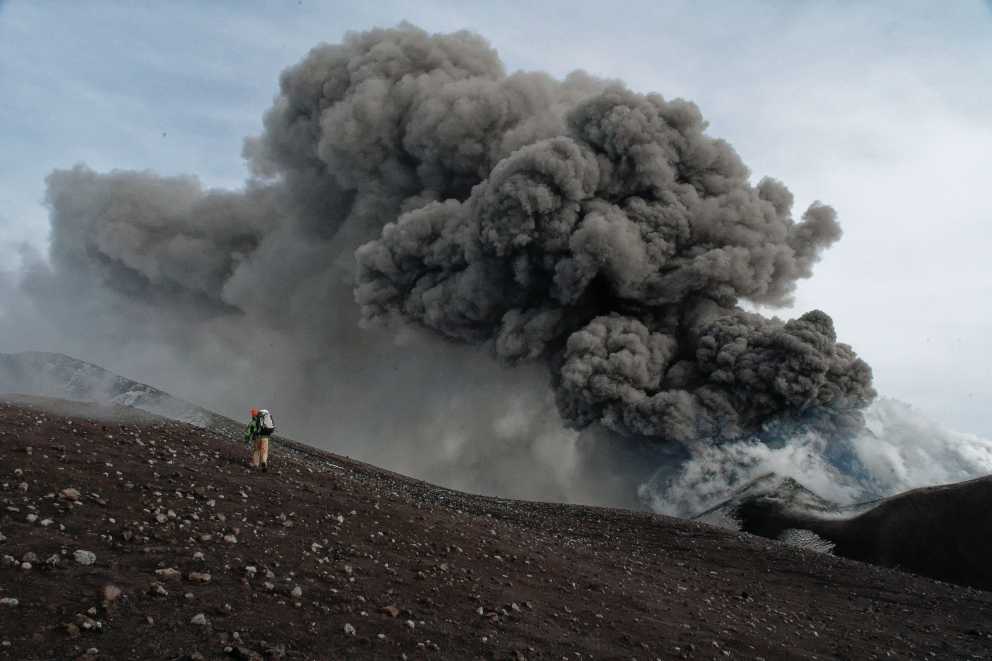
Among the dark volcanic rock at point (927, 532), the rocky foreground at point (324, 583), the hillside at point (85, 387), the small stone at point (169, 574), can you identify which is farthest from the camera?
the hillside at point (85, 387)

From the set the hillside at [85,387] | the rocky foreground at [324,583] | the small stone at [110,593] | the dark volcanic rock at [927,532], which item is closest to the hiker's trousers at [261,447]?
the rocky foreground at [324,583]

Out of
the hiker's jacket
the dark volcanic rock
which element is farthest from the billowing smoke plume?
the hiker's jacket

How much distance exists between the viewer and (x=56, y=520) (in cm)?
877

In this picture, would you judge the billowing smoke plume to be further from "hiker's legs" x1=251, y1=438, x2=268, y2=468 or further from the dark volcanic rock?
"hiker's legs" x1=251, y1=438, x2=268, y2=468

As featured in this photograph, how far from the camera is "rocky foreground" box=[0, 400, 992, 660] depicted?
23.4ft

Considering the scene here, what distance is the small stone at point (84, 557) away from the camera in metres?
7.78

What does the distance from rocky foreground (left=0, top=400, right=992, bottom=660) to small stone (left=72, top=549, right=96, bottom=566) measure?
19 millimetres

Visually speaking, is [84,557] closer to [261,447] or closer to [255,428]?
[261,447]

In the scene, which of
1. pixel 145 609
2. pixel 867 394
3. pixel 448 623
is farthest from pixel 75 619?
pixel 867 394

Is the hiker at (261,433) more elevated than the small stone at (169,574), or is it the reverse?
the hiker at (261,433)

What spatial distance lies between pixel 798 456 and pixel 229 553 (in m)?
39.0

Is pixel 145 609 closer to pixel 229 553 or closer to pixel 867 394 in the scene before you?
pixel 229 553

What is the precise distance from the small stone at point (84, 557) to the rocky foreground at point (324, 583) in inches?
0.8

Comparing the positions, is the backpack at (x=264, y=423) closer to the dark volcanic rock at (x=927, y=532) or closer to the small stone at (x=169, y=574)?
the small stone at (x=169, y=574)
